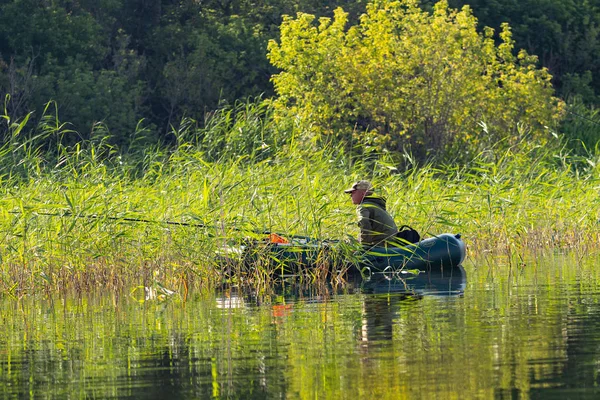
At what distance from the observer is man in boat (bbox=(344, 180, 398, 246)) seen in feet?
46.9

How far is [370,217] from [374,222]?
0.25ft

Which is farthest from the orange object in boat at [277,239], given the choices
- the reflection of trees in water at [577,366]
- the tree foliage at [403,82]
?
the tree foliage at [403,82]

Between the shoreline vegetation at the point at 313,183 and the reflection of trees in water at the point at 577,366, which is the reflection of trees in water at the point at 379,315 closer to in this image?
the reflection of trees in water at the point at 577,366

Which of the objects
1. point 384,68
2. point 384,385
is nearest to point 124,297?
point 384,385

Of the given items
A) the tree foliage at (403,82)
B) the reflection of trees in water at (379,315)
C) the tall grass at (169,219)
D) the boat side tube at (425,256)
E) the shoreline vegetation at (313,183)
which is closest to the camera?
the reflection of trees in water at (379,315)

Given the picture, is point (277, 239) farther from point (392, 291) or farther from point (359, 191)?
point (392, 291)

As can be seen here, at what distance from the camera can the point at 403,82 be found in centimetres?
2514

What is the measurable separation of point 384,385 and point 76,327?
3.98m

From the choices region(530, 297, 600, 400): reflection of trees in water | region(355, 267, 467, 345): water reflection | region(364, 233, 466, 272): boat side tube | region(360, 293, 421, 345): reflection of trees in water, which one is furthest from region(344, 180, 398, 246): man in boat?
region(530, 297, 600, 400): reflection of trees in water

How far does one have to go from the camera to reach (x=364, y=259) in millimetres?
14266

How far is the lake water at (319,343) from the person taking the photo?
7387mm

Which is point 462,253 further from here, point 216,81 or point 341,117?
point 216,81

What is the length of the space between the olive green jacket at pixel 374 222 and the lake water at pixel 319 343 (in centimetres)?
111

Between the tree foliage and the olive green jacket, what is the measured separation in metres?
10.1
